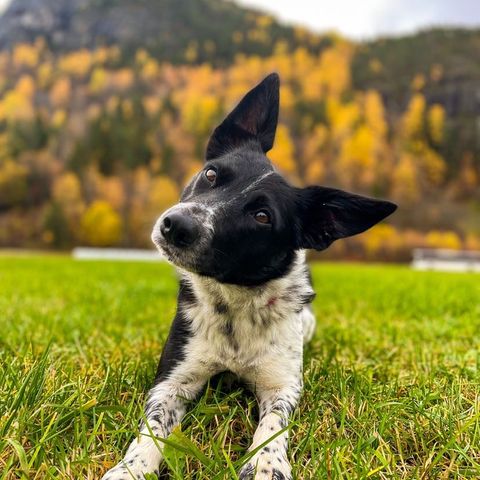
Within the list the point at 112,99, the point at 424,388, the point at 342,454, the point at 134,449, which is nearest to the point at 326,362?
the point at 424,388

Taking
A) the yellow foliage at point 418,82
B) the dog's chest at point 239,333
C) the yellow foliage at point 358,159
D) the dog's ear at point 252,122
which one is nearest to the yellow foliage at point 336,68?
the yellow foliage at point 418,82

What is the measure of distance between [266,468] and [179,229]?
1.26 metres

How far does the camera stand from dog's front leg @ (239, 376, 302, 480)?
7.57 feet

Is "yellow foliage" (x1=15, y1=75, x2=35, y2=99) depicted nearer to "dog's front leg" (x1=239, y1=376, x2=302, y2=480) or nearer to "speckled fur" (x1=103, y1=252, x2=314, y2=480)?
"speckled fur" (x1=103, y1=252, x2=314, y2=480)

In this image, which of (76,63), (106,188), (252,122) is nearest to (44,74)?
(76,63)

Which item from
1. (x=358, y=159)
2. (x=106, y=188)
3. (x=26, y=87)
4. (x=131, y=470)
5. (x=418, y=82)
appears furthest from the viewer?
(x=418, y=82)

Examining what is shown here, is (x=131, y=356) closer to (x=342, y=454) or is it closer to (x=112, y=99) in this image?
(x=342, y=454)

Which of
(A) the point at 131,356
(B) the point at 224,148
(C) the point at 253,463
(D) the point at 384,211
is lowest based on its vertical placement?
(A) the point at 131,356

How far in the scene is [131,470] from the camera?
228cm

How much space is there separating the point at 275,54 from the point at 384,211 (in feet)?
454

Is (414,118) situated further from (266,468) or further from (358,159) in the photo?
(266,468)

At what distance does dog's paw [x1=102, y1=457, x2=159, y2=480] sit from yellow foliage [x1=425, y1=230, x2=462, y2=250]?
280 ft

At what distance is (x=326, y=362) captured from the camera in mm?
3686

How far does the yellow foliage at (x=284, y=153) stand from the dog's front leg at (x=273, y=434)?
244 ft
